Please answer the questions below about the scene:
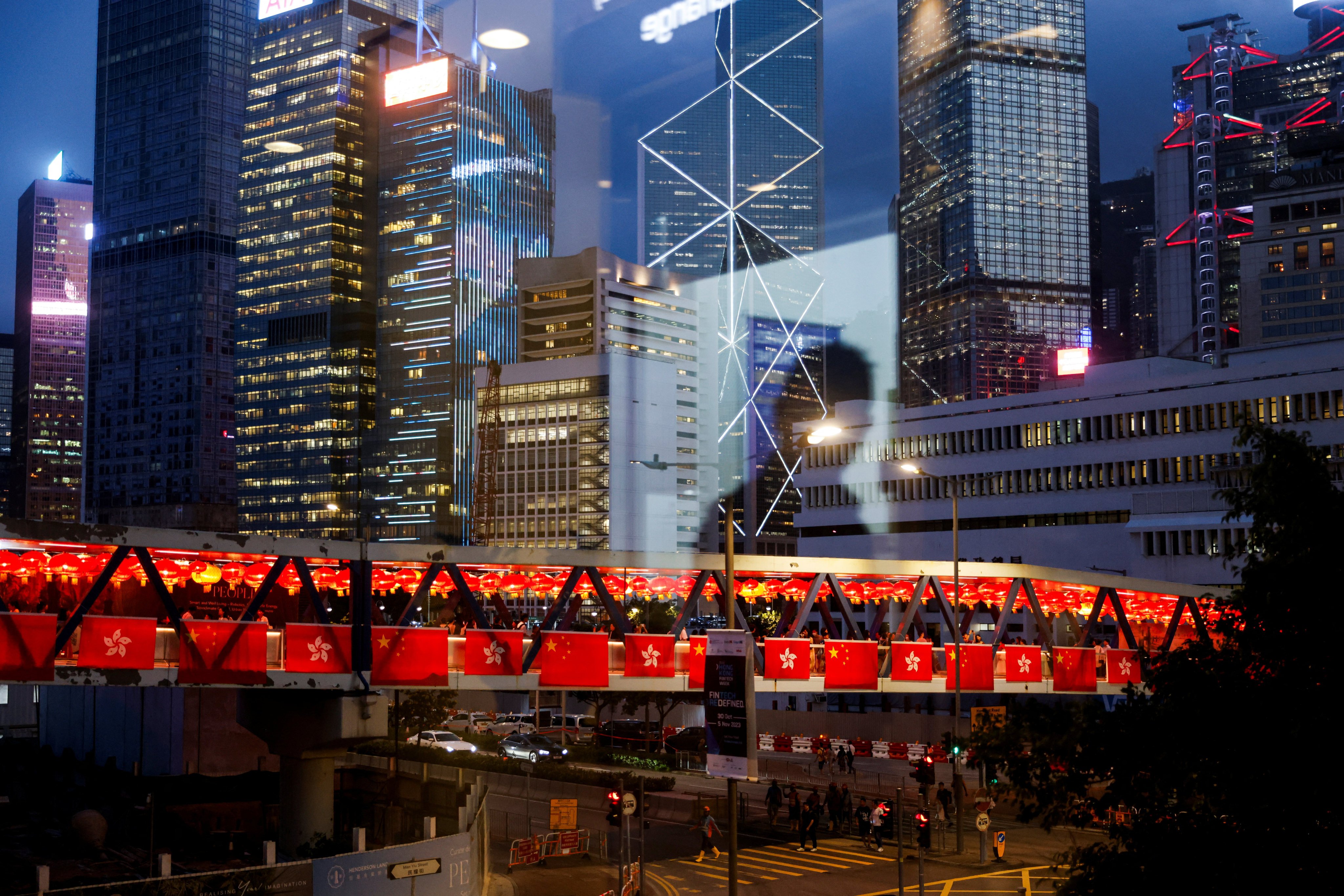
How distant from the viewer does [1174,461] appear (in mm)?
105000

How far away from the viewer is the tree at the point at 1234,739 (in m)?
10.9

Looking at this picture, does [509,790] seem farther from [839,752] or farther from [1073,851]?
[1073,851]

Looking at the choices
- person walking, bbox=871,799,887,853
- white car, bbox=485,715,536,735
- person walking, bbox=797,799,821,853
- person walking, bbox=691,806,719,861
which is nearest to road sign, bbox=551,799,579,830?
person walking, bbox=691,806,719,861

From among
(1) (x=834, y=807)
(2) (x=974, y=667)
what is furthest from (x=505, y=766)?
(2) (x=974, y=667)

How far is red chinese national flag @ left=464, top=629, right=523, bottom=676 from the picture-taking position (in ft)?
101

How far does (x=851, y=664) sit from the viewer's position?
3622 cm

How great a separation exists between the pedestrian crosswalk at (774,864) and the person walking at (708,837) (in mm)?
198

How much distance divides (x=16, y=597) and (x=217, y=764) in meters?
21.3

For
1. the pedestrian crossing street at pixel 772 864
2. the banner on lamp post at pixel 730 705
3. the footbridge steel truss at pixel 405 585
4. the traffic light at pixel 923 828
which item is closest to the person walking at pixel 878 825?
the pedestrian crossing street at pixel 772 864

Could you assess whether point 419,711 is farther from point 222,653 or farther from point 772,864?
point 222,653

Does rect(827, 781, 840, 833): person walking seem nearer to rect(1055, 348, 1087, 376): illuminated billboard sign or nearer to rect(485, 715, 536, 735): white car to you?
rect(485, 715, 536, 735): white car

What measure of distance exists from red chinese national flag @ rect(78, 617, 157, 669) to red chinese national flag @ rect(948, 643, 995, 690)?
23.2m

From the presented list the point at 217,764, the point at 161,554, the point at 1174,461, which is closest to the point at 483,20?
the point at 161,554

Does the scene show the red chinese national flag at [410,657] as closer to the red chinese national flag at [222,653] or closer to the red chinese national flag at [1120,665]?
the red chinese national flag at [222,653]
